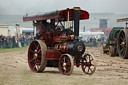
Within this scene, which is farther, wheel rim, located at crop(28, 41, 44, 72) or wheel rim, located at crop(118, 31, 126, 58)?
wheel rim, located at crop(118, 31, 126, 58)

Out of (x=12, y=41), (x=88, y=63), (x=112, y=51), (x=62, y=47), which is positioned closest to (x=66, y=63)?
(x=62, y=47)

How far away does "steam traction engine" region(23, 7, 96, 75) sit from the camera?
331 inches

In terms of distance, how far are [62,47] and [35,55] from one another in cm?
99

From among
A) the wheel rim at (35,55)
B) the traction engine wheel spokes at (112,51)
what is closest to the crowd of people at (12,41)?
the traction engine wheel spokes at (112,51)

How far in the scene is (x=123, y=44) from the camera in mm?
13703

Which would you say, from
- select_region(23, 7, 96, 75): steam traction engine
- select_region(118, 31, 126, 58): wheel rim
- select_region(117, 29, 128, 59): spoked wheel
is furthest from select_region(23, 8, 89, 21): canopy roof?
select_region(118, 31, 126, 58): wheel rim

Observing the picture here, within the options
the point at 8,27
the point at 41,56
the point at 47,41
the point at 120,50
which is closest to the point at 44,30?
the point at 47,41

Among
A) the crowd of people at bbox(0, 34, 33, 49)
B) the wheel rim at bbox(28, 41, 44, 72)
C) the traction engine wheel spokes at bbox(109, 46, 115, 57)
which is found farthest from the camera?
the crowd of people at bbox(0, 34, 33, 49)

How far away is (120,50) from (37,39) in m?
5.77

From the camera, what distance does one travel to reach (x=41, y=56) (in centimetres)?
888

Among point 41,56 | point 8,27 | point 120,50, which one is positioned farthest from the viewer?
point 8,27

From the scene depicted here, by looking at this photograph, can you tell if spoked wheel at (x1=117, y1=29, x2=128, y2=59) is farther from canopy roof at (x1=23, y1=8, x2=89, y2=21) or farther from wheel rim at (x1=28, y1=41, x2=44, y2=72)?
wheel rim at (x1=28, y1=41, x2=44, y2=72)

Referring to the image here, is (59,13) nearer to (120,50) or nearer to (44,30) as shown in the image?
(44,30)

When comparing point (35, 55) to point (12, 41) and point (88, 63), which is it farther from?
point (12, 41)
